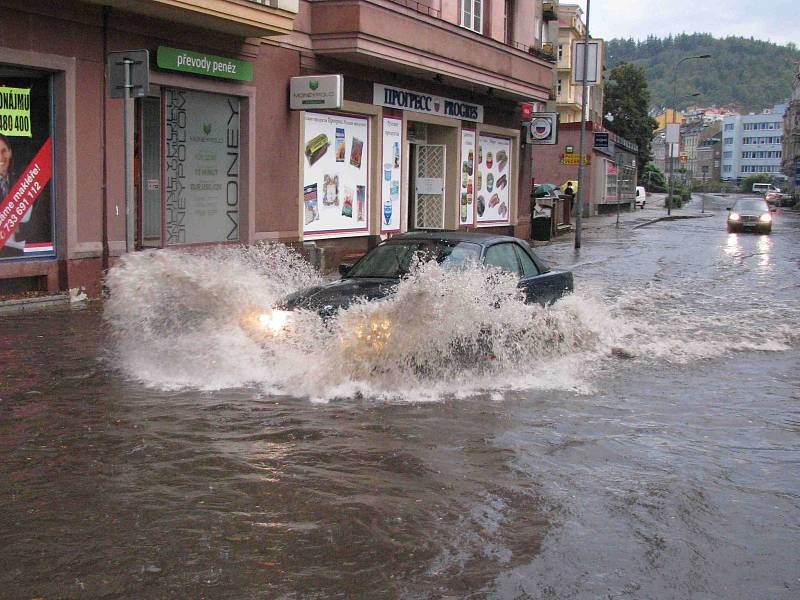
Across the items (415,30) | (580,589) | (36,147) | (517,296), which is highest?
(415,30)

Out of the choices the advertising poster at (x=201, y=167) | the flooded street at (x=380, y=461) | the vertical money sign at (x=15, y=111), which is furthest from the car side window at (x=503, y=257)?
the advertising poster at (x=201, y=167)

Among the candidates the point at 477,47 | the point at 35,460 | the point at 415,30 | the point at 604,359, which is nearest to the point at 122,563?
the point at 35,460

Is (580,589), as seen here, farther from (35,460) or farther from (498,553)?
(35,460)

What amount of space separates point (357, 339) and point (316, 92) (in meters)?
10.3

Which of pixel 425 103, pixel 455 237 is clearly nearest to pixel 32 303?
pixel 455 237

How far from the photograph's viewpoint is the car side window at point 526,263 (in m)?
10.3

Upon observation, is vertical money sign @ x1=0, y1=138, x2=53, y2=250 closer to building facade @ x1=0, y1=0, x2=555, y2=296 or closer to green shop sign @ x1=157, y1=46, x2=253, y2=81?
building facade @ x1=0, y1=0, x2=555, y2=296

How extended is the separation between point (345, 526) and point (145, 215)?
40.9ft

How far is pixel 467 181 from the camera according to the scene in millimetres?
26047

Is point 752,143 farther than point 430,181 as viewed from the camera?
Yes

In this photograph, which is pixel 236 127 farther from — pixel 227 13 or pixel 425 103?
pixel 425 103

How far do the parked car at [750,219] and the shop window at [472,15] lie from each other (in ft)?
63.0

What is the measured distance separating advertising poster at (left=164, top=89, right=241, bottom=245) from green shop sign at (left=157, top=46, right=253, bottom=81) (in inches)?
20.0

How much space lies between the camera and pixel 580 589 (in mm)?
4340
